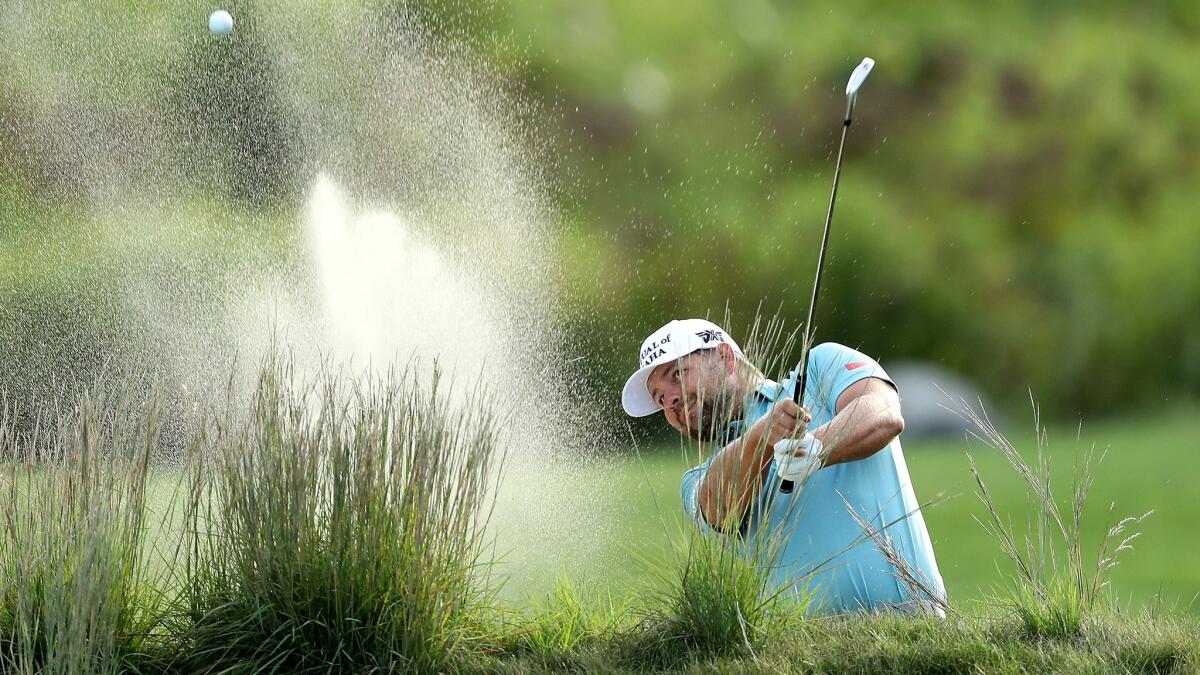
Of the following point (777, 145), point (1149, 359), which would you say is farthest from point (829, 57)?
point (1149, 359)

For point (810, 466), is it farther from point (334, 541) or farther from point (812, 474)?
point (334, 541)

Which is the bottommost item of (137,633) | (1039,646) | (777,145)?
(1039,646)

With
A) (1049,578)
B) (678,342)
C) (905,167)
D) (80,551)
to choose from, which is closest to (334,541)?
(80,551)

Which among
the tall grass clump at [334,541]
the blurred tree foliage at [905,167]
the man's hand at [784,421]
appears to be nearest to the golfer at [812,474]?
the man's hand at [784,421]

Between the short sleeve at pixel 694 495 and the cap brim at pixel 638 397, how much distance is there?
0.93ft

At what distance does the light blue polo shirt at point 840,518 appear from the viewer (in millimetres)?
3785

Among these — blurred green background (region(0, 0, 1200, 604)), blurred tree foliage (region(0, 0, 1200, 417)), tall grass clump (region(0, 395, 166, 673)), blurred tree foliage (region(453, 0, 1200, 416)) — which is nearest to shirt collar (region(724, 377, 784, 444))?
tall grass clump (region(0, 395, 166, 673))

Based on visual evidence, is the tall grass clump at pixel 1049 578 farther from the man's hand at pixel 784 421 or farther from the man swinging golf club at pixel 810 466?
the man's hand at pixel 784 421

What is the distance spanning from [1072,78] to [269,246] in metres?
11.6

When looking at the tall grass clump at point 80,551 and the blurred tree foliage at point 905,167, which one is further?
the blurred tree foliage at point 905,167

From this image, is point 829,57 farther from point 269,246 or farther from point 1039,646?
point 1039,646

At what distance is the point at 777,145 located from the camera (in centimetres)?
1933

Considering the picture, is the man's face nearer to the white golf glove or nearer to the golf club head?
the white golf glove

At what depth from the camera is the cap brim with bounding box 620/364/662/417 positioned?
416 cm
